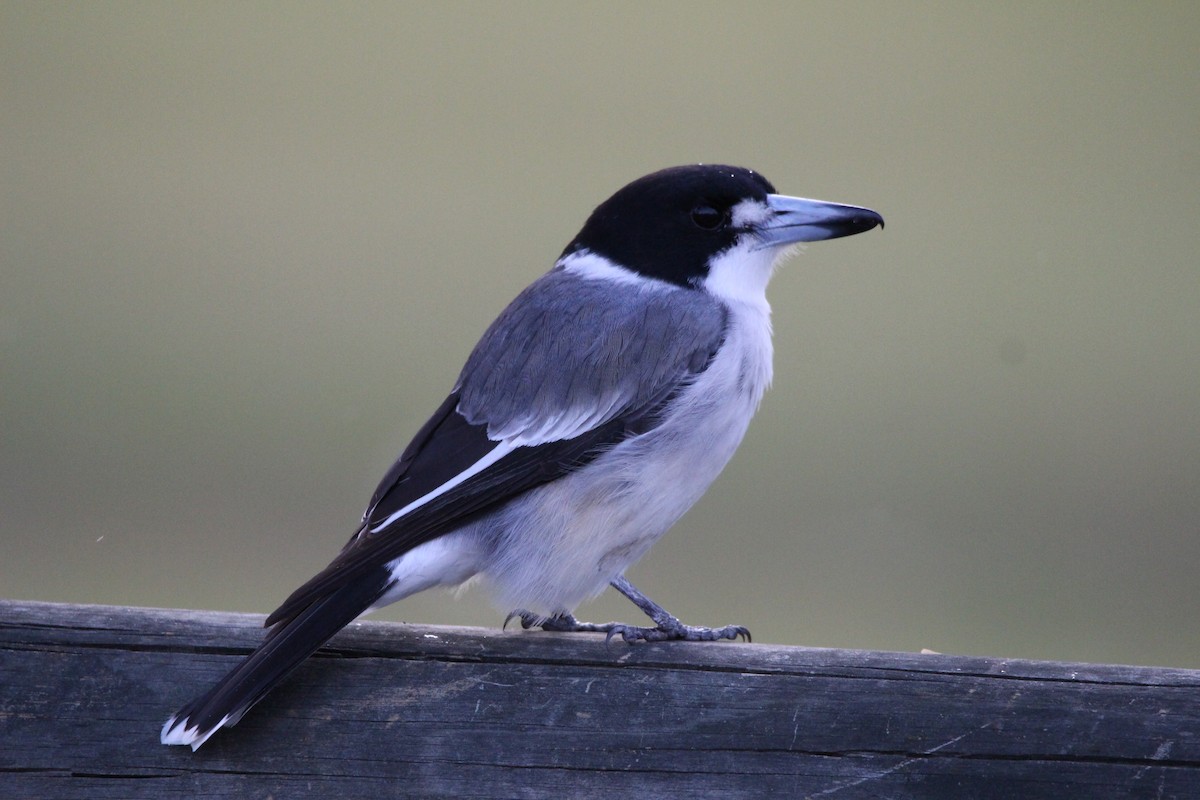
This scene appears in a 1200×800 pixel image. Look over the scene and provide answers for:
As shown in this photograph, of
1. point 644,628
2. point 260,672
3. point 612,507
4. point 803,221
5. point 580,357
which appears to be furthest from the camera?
point 803,221

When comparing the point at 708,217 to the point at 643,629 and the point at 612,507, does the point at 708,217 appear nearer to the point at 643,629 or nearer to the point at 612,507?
the point at 612,507

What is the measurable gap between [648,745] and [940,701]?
→ 0.47 metres

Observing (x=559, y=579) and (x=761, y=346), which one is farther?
(x=761, y=346)

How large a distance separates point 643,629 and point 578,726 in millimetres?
508

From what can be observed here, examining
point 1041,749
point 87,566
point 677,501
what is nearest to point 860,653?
point 1041,749

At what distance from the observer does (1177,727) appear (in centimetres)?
220

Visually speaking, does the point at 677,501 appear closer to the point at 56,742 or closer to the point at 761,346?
the point at 761,346

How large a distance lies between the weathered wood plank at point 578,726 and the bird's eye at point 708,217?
4.56ft

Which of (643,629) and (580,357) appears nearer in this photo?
(643,629)

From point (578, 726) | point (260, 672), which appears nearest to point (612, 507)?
point (578, 726)

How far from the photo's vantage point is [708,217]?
3410 mm

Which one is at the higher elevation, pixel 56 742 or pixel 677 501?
pixel 677 501

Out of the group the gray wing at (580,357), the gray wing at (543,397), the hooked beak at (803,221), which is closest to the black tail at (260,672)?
the gray wing at (543,397)

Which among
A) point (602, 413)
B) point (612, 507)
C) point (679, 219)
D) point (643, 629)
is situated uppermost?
point (679, 219)
